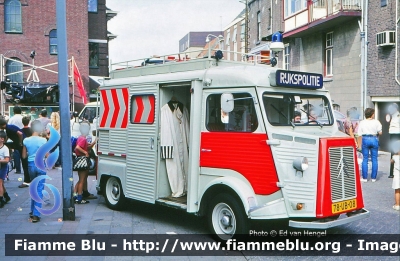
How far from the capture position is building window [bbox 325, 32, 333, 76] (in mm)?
21453

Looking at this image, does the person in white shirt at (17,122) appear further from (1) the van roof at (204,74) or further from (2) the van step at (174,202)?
(2) the van step at (174,202)

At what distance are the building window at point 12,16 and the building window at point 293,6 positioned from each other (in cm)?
1715

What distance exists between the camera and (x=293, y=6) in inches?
949

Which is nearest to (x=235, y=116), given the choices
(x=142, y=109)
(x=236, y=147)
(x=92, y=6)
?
(x=236, y=147)

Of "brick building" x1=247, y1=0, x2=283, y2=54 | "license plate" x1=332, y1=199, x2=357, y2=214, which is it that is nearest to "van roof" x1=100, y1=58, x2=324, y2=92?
"license plate" x1=332, y1=199, x2=357, y2=214

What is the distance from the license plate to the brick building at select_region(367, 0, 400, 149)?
1223 centimetres

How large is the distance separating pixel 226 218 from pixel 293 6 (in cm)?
1968

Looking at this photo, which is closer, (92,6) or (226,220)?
(226,220)

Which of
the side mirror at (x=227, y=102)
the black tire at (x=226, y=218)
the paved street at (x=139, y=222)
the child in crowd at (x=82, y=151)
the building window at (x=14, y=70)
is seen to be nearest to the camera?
the black tire at (x=226, y=218)

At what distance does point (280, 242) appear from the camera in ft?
21.8

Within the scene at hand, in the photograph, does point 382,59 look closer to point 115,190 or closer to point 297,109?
point 297,109

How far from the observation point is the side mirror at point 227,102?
639 centimetres

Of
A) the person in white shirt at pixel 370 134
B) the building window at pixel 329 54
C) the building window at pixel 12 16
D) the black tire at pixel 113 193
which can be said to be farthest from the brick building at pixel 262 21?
the black tire at pixel 113 193

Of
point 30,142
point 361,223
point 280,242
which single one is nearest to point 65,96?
point 30,142
